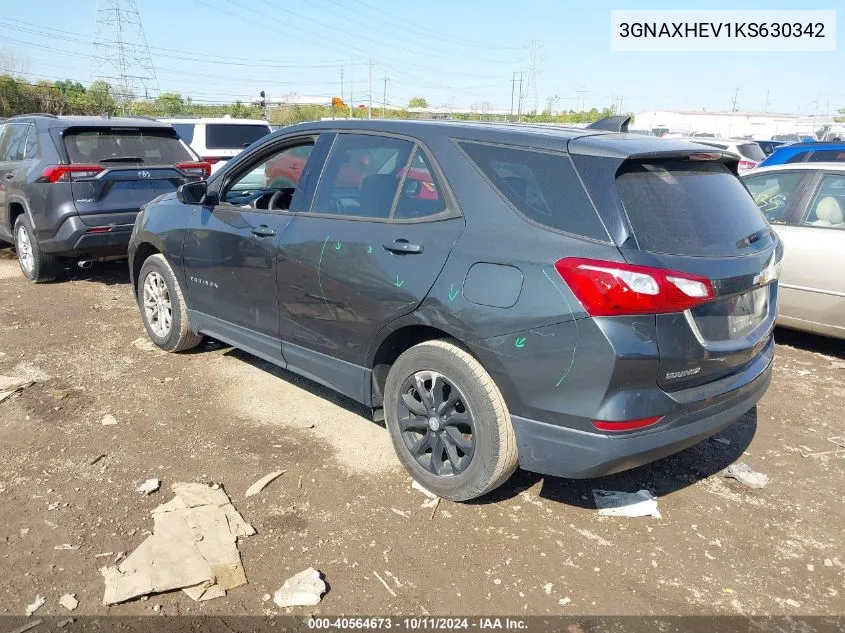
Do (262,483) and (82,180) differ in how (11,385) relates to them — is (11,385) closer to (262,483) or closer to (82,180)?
(262,483)

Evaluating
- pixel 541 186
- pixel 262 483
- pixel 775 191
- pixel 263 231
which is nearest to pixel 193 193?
pixel 263 231

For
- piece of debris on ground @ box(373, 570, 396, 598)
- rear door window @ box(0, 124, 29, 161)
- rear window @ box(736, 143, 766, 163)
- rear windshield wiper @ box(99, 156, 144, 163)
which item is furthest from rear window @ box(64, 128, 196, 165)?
rear window @ box(736, 143, 766, 163)

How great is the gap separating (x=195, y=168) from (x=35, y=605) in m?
6.05

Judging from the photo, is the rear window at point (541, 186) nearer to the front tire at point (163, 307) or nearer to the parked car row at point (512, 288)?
the parked car row at point (512, 288)

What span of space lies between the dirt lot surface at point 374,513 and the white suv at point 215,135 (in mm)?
8389

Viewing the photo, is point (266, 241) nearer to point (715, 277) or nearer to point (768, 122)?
point (715, 277)

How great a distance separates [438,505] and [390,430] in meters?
0.48

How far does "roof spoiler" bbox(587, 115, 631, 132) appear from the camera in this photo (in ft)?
11.9

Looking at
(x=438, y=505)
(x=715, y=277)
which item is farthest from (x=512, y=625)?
(x=715, y=277)

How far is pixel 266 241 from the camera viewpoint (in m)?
4.05

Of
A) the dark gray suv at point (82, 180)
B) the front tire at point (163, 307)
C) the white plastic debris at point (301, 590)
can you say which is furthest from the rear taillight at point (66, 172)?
the white plastic debris at point (301, 590)

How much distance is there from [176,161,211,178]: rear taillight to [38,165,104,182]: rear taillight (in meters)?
0.97

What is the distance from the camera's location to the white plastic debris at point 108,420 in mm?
4137

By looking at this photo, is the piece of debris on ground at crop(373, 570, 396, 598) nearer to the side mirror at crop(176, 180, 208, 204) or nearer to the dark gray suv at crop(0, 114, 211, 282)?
the side mirror at crop(176, 180, 208, 204)
